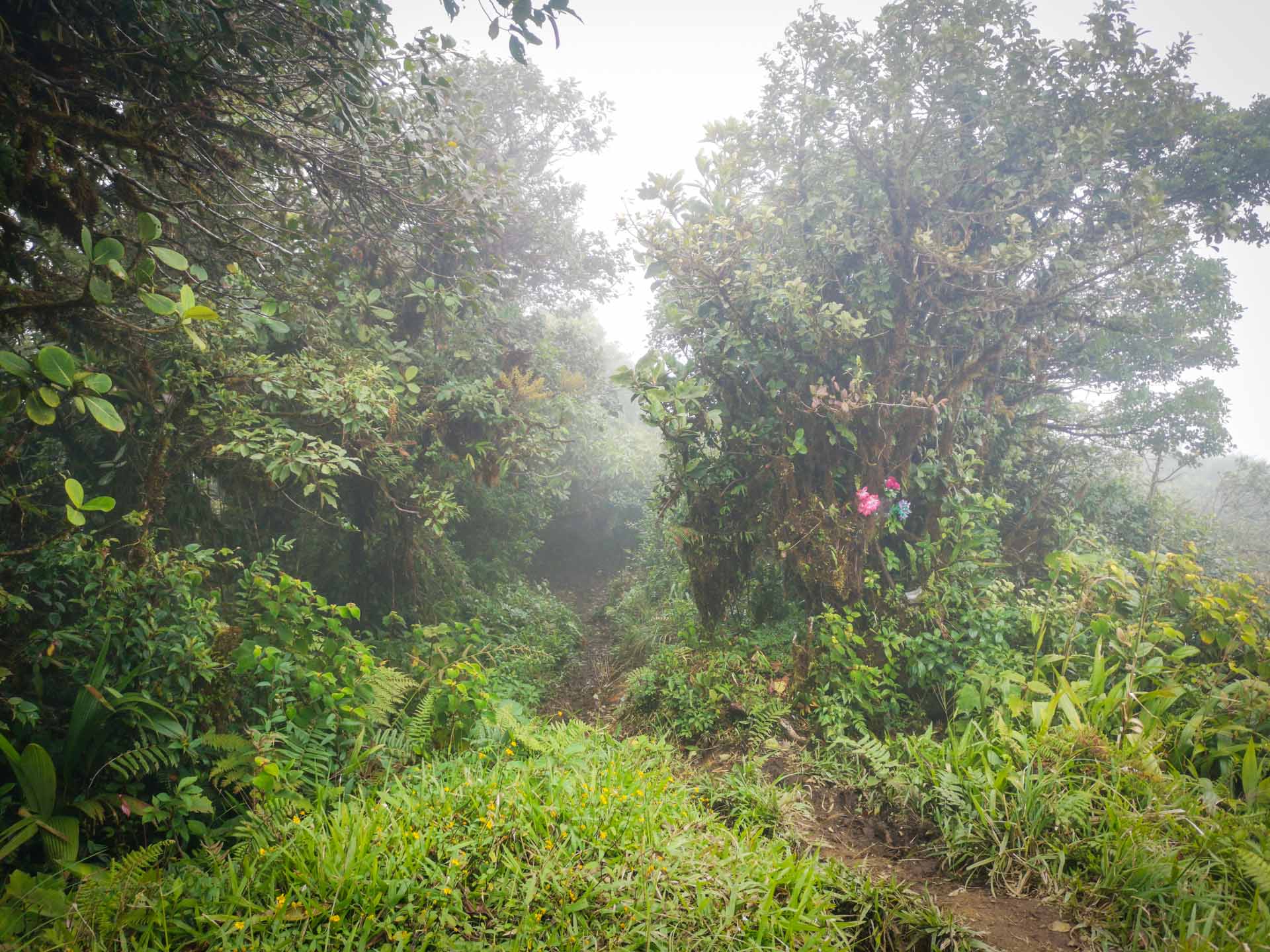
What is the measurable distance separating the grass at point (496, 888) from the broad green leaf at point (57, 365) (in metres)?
1.84

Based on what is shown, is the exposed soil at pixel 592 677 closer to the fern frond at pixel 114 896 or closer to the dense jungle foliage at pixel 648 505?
the dense jungle foliage at pixel 648 505

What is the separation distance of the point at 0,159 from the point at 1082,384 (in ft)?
35.6

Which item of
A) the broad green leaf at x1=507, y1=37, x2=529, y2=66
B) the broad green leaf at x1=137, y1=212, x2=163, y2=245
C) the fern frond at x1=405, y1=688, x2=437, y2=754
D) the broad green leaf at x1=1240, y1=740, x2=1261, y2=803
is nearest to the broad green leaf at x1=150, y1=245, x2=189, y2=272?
the broad green leaf at x1=137, y1=212, x2=163, y2=245

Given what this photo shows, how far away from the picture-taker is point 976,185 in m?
5.36

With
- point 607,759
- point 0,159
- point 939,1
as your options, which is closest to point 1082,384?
point 939,1

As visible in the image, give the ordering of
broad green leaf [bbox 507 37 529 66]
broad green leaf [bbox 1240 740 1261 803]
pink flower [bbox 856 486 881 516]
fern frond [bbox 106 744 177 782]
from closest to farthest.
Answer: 1. fern frond [bbox 106 744 177 782]
2. broad green leaf [bbox 1240 740 1261 803]
3. broad green leaf [bbox 507 37 529 66]
4. pink flower [bbox 856 486 881 516]

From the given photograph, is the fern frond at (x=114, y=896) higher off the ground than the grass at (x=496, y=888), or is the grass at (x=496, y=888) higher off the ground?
the grass at (x=496, y=888)

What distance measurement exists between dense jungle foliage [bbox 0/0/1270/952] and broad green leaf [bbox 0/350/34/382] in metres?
0.09

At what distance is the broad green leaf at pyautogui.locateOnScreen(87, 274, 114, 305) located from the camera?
220 centimetres

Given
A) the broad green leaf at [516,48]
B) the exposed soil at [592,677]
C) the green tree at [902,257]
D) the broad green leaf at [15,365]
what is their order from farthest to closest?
1. the exposed soil at [592,677]
2. the green tree at [902,257]
3. the broad green leaf at [516,48]
4. the broad green leaf at [15,365]

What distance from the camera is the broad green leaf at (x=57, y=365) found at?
194 cm

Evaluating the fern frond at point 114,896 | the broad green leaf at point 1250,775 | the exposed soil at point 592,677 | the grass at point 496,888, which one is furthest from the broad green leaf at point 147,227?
the broad green leaf at point 1250,775

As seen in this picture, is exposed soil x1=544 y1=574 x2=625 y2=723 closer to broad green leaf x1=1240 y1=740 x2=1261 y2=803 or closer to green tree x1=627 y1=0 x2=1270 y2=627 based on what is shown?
green tree x1=627 y1=0 x2=1270 y2=627

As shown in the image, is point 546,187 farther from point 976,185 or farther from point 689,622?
point 689,622
